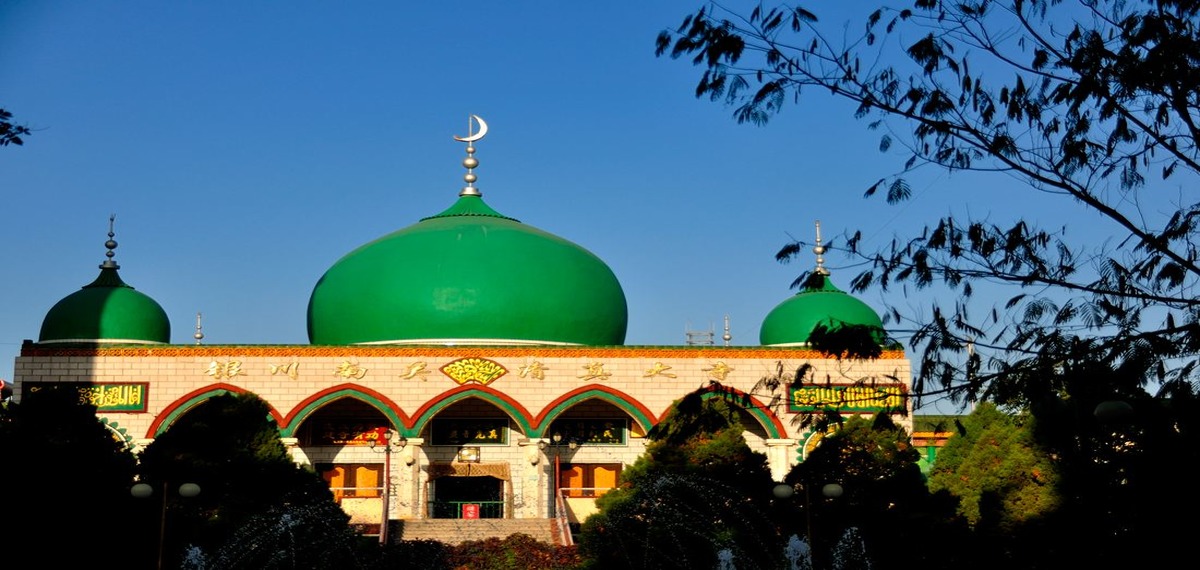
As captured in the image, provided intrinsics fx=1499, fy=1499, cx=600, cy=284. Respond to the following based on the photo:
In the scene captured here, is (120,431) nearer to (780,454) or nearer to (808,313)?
(780,454)

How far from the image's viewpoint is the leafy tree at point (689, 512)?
59.0 ft

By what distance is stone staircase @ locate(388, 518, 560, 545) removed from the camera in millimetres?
23797

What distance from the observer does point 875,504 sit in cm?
1834

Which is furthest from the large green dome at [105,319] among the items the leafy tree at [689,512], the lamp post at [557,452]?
the leafy tree at [689,512]

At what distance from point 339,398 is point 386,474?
1.55m

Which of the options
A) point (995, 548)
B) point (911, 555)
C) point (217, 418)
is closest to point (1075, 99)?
point (995, 548)

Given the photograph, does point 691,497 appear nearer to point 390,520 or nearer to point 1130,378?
point 390,520

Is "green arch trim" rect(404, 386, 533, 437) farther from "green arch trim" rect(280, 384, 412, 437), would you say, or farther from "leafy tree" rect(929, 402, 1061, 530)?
"leafy tree" rect(929, 402, 1061, 530)

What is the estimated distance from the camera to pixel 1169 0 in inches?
324

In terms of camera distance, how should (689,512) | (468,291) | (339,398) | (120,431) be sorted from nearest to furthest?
(689,512) < (120,431) < (339,398) < (468,291)

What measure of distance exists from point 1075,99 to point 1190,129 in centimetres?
64

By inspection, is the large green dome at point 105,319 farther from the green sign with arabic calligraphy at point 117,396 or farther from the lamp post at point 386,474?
the lamp post at point 386,474

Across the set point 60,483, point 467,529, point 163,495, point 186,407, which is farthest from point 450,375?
point 60,483

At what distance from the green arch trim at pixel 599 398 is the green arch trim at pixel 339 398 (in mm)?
2413
